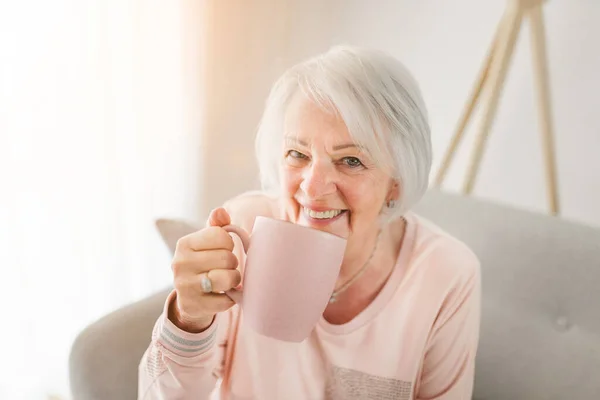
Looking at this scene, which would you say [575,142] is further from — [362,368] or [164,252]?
[164,252]

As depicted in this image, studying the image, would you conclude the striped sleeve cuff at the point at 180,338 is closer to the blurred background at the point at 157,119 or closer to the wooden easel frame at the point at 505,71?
the blurred background at the point at 157,119

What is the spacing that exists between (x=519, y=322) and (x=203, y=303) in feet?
2.27

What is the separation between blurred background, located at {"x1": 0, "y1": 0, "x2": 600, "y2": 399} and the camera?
1.14m

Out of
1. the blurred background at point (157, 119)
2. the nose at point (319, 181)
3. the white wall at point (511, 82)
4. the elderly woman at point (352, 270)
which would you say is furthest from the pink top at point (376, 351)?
the white wall at point (511, 82)

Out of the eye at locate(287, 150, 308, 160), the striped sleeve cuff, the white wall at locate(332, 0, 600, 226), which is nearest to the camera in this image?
the striped sleeve cuff

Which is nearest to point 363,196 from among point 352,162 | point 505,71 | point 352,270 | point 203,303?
point 352,162

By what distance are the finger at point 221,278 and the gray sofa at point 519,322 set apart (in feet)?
1.24

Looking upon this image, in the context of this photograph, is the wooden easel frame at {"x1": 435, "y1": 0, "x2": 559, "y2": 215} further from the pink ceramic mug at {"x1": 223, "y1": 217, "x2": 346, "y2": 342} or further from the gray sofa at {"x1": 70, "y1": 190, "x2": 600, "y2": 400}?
the pink ceramic mug at {"x1": 223, "y1": 217, "x2": 346, "y2": 342}

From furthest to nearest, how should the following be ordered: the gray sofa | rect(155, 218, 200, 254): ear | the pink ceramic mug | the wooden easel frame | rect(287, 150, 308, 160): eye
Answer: the wooden easel frame
rect(155, 218, 200, 254): ear
the gray sofa
rect(287, 150, 308, 160): eye
the pink ceramic mug

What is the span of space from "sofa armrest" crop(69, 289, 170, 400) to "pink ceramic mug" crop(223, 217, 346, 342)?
38 cm

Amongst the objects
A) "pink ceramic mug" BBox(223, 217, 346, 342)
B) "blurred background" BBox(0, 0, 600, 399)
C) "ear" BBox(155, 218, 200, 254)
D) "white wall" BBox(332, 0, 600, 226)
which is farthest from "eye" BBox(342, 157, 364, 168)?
"white wall" BBox(332, 0, 600, 226)

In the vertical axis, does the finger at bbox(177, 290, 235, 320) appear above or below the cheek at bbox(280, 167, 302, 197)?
below

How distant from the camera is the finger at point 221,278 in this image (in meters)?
0.63

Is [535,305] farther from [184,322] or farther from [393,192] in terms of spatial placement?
[184,322]
